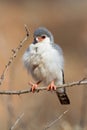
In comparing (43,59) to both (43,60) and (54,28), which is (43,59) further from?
(54,28)

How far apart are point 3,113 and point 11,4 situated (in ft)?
23.1

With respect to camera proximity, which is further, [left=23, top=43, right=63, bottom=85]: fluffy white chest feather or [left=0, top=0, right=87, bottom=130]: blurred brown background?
[left=0, top=0, right=87, bottom=130]: blurred brown background

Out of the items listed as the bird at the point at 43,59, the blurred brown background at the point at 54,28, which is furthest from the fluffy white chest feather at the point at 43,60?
the blurred brown background at the point at 54,28

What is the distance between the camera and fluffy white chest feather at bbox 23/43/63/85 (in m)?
5.62

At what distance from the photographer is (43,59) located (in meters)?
5.62

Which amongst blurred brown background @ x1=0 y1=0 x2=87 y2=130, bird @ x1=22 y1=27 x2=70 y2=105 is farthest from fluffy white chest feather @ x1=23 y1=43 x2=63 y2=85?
blurred brown background @ x1=0 y1=0 x2=87 y2=130

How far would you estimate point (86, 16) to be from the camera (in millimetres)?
15648

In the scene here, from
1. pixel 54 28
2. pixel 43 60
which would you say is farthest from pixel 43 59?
pixel 54 28

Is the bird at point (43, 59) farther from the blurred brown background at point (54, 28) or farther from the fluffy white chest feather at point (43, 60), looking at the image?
the blurred brown background at point (54, 28)

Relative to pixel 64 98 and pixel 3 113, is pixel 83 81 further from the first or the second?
pixel 3 113

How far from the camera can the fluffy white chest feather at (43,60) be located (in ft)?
18.5

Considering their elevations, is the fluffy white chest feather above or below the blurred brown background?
below

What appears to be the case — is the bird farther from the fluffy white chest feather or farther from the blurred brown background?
the blurred brown background

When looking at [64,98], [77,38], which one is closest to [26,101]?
[64,98]
